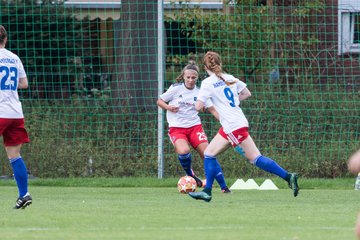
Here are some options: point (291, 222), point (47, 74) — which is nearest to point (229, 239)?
point (291, 222)

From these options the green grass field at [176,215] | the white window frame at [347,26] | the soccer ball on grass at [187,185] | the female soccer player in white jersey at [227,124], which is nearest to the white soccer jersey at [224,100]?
the female soccer player in white jersey at [227,124]

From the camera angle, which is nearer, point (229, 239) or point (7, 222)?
point (229, 239)

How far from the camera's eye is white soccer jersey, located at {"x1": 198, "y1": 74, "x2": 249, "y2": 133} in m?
12.8

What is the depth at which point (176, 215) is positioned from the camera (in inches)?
410

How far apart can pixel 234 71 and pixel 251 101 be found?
0.64m

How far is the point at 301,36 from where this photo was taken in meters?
18.8

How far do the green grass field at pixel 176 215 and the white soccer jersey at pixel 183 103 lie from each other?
1.03m

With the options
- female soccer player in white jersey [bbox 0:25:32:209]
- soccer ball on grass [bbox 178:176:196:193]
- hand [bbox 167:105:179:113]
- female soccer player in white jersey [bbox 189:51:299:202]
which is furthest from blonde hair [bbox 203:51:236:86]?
female soccer player in white jersey [bbox 0:25:32:209]

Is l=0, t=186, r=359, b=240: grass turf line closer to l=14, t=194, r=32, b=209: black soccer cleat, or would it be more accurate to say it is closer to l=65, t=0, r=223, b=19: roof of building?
l=14, t=194, r=32, b=209: black soccer cleat

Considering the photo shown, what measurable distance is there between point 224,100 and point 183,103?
2486mm

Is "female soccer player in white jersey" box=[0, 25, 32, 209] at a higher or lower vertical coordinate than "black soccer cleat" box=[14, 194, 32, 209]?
higher

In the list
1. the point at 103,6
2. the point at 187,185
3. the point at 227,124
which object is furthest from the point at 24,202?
the point at 103,6

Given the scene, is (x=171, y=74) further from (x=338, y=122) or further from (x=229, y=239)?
(x=229, y=239)

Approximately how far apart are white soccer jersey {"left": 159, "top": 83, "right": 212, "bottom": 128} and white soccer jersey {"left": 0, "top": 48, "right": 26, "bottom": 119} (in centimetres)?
410
